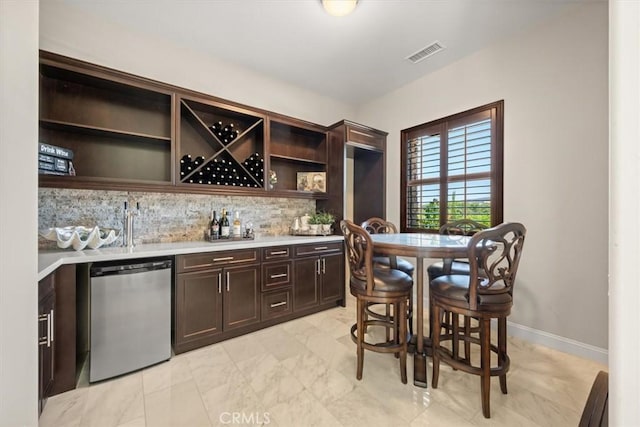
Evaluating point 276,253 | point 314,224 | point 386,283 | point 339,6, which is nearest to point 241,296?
point 276,253

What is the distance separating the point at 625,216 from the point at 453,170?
2841 millimetres

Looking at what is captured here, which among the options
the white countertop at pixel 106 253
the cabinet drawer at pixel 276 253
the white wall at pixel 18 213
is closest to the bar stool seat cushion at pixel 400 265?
the cabinet drawer at pixel 276 253

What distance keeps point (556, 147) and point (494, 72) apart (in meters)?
1.08

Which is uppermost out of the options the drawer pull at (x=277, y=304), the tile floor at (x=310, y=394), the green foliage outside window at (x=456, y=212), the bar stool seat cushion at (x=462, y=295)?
the green foliage outside window at (x=456, y=212)

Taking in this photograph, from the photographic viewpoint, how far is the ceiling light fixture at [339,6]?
82.0 inches

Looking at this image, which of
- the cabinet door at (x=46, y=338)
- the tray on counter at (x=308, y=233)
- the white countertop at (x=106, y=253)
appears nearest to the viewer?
the cabinet door at (x=46, y=338)

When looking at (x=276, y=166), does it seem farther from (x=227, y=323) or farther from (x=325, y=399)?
(x=325, y=399)

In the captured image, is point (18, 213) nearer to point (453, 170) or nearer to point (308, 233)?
point (308, 233)

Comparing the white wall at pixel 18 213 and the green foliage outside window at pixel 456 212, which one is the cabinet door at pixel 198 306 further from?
Result: the green foliage outside window at pixel 456 212

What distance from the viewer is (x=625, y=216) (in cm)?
50

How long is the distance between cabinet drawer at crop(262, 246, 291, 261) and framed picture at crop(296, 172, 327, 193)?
3.77ft

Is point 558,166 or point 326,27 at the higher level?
point 326,27

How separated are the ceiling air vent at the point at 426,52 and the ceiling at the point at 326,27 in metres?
0.06

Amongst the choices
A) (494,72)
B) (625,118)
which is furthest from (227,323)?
(494,72)
